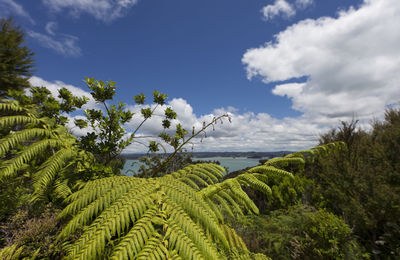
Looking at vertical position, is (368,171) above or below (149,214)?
below

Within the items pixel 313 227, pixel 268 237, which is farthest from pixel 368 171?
pixel 268 237

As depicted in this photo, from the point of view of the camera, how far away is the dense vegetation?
0.87 m

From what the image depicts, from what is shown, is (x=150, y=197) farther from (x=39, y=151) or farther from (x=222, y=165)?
(x=222, y=165)

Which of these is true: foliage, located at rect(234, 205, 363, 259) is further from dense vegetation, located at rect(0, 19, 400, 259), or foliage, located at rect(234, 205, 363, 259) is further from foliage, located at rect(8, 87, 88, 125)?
foliage, located at rect(8, 87, 88, 125)

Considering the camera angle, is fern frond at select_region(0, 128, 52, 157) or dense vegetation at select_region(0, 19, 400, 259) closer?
dense vegetation at select_region(0, 19, 400, 259)

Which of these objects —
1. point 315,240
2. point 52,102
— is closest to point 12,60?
point 52,102

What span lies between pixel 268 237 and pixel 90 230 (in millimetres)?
4111

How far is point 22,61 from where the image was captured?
11555 mm

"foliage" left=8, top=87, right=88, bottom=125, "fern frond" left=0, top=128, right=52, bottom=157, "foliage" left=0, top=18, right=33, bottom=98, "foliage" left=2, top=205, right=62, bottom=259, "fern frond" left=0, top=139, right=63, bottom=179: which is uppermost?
"foliage" left=0, top=18, right=33, bottom=98

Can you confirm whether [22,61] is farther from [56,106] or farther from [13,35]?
[56,106]

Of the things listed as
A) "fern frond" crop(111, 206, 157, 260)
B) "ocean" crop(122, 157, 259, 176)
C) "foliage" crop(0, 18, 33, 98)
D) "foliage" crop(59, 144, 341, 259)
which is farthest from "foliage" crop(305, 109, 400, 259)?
"foliage" crop(0, 18, 33, 98)

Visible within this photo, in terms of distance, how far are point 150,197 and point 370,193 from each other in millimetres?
5357

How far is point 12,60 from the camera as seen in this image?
11.1 m

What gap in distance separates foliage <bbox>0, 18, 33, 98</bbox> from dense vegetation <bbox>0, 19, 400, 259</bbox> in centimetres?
1160
